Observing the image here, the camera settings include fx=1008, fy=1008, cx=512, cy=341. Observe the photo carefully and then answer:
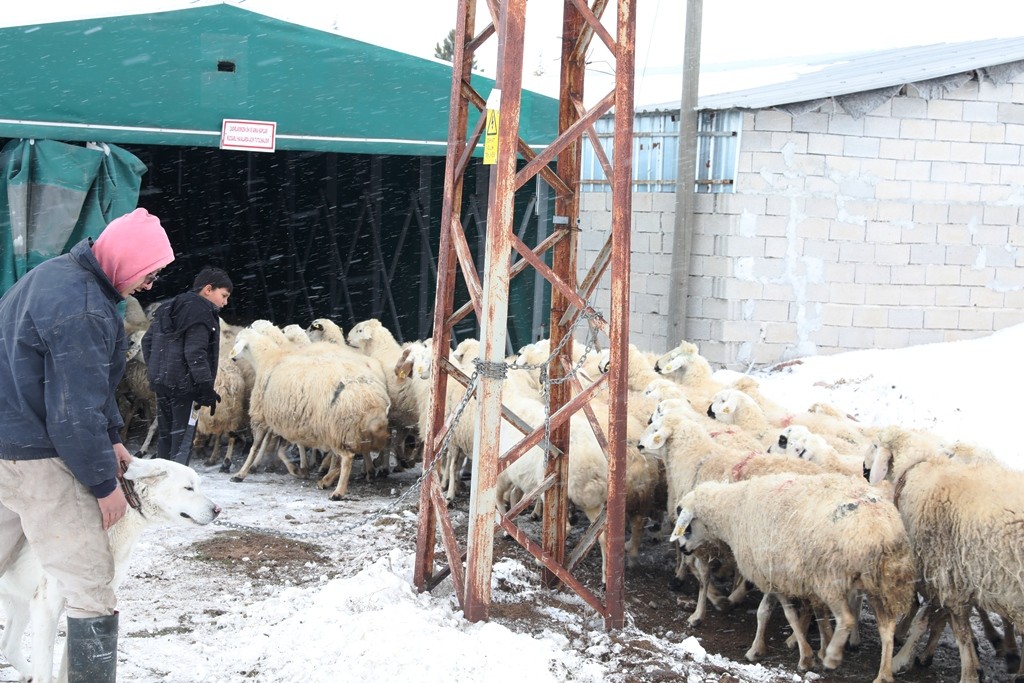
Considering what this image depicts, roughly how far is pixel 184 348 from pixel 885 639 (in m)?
5.37

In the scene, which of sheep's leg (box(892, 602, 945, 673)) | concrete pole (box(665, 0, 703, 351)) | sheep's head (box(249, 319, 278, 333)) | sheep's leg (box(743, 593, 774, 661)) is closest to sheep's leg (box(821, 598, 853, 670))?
sheep's leg (box(743, 593, 774, 661))

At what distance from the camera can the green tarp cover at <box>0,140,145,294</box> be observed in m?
8.12

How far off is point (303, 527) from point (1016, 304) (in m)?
9.67

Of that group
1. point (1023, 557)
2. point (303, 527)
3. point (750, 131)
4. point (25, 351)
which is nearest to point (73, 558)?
point (25, 351)

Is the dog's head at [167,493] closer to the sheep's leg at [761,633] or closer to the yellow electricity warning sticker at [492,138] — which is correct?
the yellow electricity warning sticker at [492,138]

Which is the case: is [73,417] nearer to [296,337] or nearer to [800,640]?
[800,640]

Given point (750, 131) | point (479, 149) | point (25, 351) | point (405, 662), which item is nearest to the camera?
point (25, 351)

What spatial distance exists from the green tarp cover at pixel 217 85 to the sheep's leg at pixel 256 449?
2.62 metres

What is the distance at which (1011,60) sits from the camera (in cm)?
1213

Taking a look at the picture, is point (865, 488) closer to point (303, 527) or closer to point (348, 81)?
point (303, 527)

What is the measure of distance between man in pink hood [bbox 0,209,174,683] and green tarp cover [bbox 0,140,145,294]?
483cm

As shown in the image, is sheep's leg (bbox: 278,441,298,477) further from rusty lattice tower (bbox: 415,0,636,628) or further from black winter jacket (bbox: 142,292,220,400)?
rusty lattice tower (bbox: 415,0,636,628)

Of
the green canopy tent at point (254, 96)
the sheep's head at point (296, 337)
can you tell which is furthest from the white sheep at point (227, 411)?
the green canopy tent at point (254, 96)

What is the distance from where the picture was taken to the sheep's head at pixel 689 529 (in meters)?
6.13
